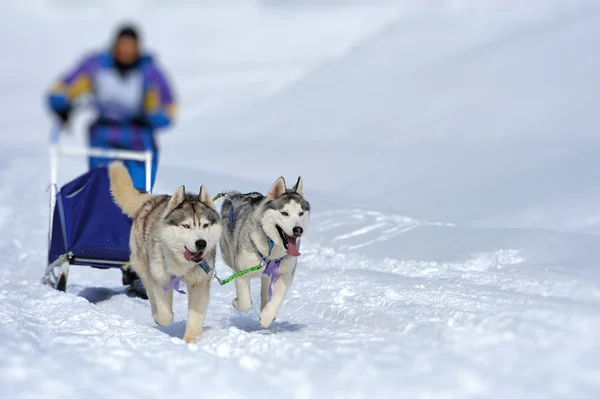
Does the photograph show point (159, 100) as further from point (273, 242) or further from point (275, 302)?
point (275, 302)

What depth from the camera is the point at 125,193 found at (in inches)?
180

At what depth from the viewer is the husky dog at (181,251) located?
389 cm

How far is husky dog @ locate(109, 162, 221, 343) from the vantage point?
12.8ft

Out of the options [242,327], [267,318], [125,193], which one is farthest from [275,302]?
[125,193]

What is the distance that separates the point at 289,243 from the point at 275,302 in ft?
1.10

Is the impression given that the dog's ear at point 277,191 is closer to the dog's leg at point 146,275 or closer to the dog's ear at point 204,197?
the dog's ear at point 204,197

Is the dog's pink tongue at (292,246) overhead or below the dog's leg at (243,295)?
overhead

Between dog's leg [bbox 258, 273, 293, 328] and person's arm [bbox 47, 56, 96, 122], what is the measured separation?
1673mm

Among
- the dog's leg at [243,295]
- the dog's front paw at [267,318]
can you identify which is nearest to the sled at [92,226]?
the dog's leg at [243,295]

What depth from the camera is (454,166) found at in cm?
1208

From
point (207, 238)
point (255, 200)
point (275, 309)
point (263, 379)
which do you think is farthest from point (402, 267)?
point (263, 379)

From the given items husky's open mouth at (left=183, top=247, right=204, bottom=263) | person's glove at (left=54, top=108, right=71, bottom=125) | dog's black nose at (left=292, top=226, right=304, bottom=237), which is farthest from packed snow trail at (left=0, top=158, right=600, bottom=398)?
person's glove at (left=54, top=108, right=71, bottom=125)

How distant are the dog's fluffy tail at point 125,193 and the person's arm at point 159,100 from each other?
370 mm

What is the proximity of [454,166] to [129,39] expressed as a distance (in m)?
8.27
